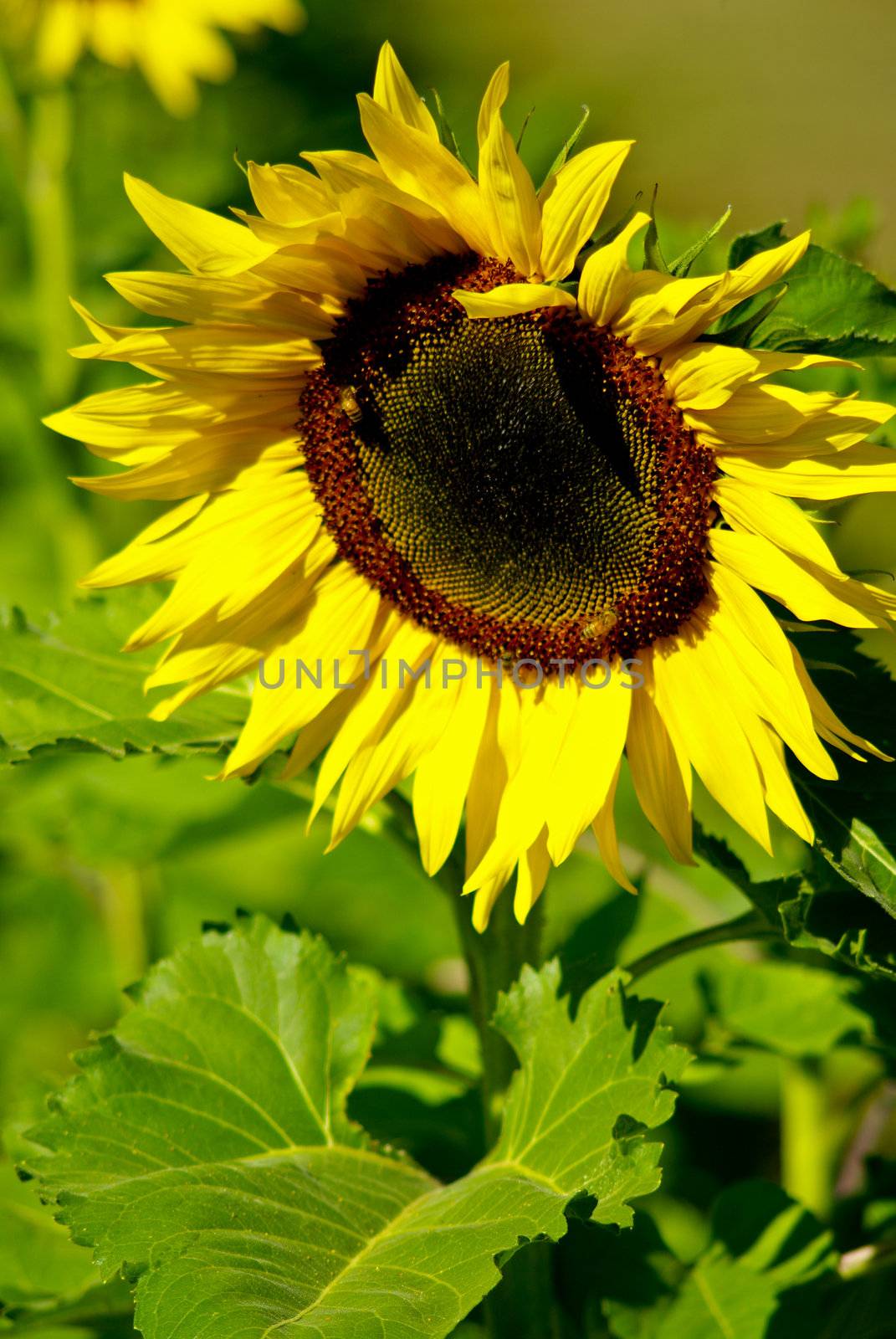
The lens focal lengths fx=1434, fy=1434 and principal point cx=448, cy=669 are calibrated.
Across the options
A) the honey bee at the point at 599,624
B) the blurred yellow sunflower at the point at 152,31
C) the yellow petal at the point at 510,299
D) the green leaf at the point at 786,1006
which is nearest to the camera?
the yellow petal at the point at 510,299

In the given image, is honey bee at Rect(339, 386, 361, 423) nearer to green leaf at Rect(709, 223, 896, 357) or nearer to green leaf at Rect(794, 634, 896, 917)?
green leaf at Rect(709, 223, 896, 357)

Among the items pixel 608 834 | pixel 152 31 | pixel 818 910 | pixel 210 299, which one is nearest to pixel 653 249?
pixel 210 299

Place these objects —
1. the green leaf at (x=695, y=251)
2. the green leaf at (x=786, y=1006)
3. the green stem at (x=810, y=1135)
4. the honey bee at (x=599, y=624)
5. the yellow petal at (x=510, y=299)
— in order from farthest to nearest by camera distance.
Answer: the green stem at (x=810, y=1135) → the green leaf at (x=786, y=1006) → the honey bee at (x=599, y=624) → the yellow petal at (x=510, y=299) → the green leaf at (x=695, y=251)

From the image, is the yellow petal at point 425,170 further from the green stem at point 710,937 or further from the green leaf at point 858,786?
the green stem at point 710,937

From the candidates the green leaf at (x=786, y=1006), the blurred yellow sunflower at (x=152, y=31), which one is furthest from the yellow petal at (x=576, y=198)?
the blurred yellow sunflower at (x=152, y=31)

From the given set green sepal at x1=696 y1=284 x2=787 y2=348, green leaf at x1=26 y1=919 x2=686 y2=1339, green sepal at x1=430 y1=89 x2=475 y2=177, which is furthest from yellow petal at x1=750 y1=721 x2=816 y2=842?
green sepal at x1=430 y1=89 x2=475 y2=177

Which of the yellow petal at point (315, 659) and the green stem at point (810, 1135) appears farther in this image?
the green stem at point (810, 1135)

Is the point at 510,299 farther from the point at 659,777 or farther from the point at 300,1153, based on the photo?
the point at 300,1153
